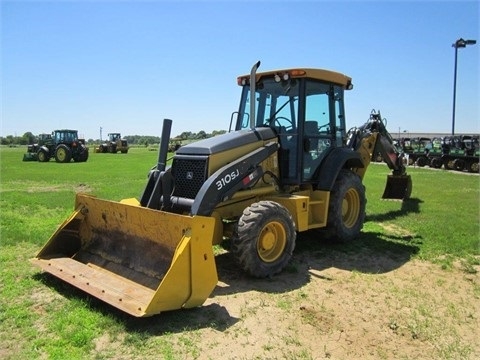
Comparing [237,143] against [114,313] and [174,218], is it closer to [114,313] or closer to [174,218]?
[174,218]

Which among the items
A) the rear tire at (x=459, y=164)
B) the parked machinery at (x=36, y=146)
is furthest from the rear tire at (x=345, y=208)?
the parked machinery at (x=36, y=146)

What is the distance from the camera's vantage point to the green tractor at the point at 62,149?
3347 centimetres

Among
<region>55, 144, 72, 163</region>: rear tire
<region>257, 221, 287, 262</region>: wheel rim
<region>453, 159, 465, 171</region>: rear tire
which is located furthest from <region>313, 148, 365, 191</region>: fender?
<region>55, 144, 72, 163</region>: rear tire

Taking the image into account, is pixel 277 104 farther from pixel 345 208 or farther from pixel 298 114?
pixel 345 208

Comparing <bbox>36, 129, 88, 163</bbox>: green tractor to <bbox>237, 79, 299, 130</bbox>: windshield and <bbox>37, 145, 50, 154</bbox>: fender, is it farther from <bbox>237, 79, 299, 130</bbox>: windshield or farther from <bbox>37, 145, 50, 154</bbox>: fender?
<bbox>237, 79, 299, 130</bbox>: windshield

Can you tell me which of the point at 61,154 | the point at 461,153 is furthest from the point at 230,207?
the point at 61,154

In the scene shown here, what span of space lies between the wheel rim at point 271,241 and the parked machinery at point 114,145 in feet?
161

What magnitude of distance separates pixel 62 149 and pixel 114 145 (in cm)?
1914

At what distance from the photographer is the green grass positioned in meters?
4.00

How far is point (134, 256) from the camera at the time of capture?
5.45 m

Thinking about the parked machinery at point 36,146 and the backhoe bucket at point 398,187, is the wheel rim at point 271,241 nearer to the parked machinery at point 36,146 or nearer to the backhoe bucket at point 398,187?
the backhoe bucket at point 398,187

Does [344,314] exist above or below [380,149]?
below

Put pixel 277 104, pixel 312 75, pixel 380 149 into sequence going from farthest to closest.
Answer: pixel 380 149 → pixel 277 104 → pixel 312 75

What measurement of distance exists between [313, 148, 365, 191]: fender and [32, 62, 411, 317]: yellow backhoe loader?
0.02 meters
